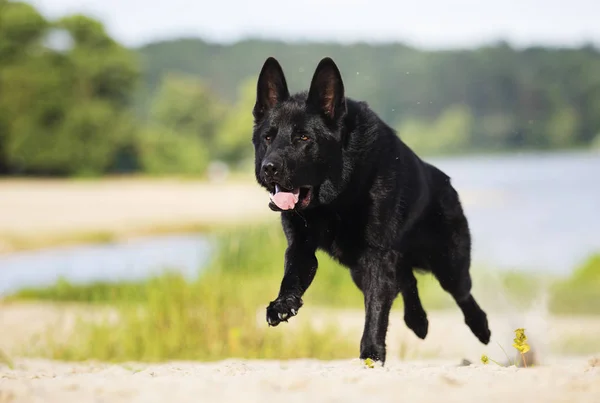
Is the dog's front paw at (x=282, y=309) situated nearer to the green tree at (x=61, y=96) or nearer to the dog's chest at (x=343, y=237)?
the dog's chest at (x=343, y=237)

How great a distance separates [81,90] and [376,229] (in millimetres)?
34560

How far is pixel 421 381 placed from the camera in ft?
10.9

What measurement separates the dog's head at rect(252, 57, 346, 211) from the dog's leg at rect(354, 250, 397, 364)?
0.45m

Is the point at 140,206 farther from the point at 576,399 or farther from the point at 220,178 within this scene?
the point at 576,399

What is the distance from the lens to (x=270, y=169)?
4.11 metres

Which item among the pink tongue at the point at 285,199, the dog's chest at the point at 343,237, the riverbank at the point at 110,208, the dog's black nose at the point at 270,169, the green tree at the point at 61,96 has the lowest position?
the dog's chest at the point at 343,237

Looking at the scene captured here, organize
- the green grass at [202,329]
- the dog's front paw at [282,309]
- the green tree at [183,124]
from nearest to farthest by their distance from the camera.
→ the dog's front paw at [282,309], the green grass at [202,329], the green tree at [183,124]

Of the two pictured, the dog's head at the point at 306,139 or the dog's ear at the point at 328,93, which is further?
the dog's ear at the point at 328,93

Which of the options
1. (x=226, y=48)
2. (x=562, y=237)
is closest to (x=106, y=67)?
(x=562, y=237)

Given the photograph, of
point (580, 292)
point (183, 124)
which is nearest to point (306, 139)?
point (580, 292)

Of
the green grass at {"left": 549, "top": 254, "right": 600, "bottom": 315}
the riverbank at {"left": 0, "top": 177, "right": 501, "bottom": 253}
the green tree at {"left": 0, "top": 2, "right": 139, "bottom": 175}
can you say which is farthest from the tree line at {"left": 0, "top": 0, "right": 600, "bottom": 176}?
the green grass at {"left": 549, "top": 254, "right": 600, "bottom": 315}

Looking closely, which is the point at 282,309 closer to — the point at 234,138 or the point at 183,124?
the point at 234,138

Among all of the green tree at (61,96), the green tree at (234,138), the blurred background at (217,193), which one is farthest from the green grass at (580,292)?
the green tree at (234,138)

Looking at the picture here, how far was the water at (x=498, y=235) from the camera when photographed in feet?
40.9
